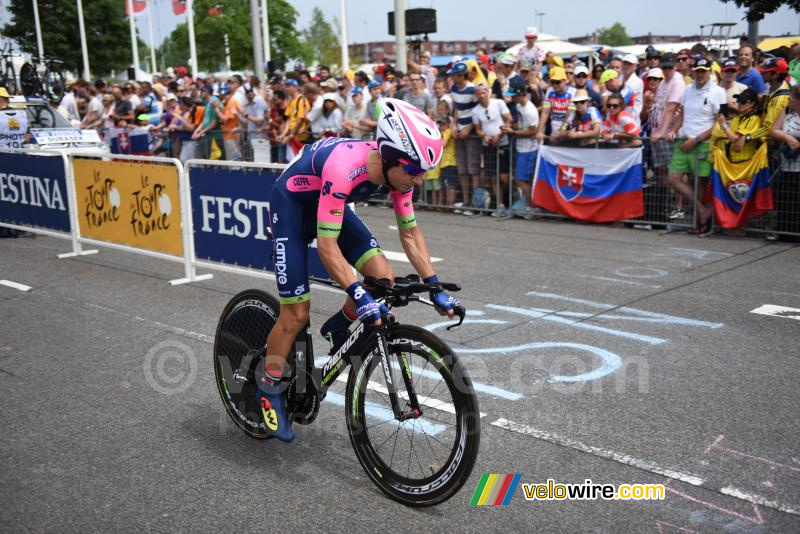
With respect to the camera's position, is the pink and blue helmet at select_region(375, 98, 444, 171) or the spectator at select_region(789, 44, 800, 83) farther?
the spectator at select_region(789, 44, 800, 83)

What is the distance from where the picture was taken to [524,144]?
12875 millimetres

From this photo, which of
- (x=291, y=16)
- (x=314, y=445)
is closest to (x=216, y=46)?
(x=291, y=16)

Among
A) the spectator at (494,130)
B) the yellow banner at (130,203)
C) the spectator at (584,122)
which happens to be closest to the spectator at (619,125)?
the spectator at (584,122)

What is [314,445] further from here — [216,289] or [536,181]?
[536,181]

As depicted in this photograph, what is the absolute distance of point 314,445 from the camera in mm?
4645

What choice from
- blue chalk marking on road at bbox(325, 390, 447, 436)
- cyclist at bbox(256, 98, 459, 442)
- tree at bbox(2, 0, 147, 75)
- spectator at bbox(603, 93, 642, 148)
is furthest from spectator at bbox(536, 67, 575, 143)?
tree at bbox(2, 0, 147, 75)

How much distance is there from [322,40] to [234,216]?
103057 millimetres

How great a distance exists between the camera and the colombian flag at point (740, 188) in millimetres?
10375

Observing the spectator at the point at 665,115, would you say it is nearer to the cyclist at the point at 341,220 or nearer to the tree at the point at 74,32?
the cyclist at the point at 341,220

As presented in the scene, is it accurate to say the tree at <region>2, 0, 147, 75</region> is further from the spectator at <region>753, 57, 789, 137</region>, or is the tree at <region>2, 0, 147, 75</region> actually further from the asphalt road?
the spectator at <region>753, 57, 789, 137</region>

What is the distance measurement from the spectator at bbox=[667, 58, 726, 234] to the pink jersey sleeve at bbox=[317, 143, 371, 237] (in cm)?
842

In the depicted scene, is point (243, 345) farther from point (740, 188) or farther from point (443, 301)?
point (740, 188)

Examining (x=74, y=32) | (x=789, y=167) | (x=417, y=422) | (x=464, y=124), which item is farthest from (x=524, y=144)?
(x=74, y=32)

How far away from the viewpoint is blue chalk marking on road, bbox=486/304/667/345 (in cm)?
646
